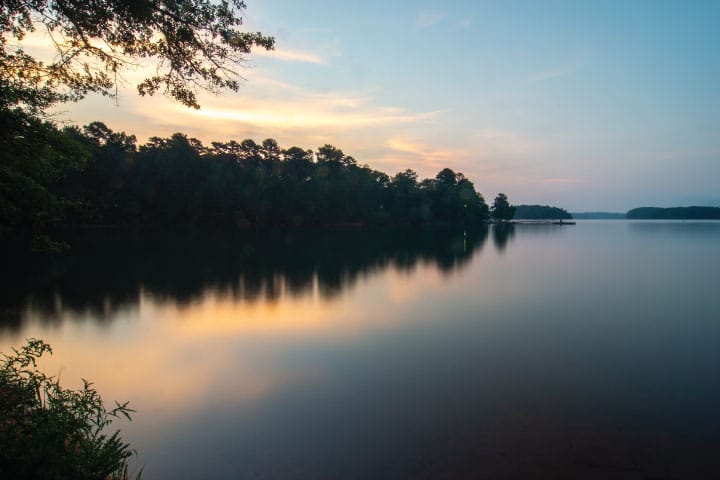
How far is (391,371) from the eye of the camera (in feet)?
38.2

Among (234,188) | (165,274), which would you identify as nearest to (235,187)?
(234,188)

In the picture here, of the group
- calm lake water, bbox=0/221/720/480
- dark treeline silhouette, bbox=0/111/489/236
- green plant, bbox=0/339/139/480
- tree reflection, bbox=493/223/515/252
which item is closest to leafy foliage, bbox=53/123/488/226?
dark treeline silhouette, bbox=0/111/489/236

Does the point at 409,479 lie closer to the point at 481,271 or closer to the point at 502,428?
the point at 502,428

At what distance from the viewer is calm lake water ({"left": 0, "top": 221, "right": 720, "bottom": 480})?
7348mm

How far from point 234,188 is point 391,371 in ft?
294

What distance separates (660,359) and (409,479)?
33.3ft

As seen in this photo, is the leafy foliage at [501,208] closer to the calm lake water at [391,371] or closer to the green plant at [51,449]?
the calm lake water at [391,371]

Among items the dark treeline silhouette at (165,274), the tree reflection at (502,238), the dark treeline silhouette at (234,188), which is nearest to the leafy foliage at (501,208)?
the dark treeline silhouette at (234,188)

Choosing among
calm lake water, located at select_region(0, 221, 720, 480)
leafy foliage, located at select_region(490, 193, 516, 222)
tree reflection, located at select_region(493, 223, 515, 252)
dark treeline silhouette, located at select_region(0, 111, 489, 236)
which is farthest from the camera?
leafy foliage, located at select_region(490, 193, 516, 222)

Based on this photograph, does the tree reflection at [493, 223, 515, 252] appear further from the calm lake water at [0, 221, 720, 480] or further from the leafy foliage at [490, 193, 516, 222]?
the leafy foliage at [490, 193, 516, 222]

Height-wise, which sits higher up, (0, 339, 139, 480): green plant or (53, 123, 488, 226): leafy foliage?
(53, 123, 488, 226): leafy foliage

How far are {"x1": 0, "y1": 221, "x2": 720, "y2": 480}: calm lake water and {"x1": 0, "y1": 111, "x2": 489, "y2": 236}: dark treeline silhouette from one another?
39098 mm

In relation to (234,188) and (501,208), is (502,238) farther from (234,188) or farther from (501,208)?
(501,208)

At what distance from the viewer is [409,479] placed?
6.66 m
